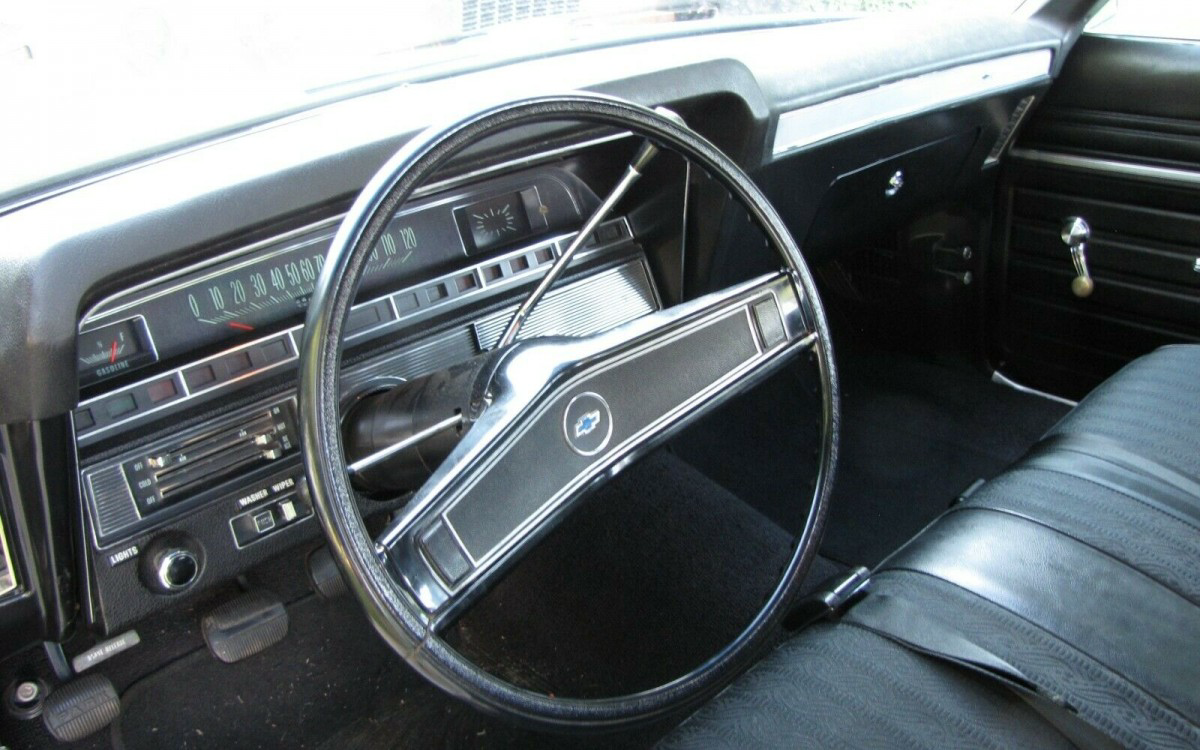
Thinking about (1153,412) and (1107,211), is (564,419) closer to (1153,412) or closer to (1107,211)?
(1153,412)

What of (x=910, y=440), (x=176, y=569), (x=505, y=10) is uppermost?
(x=505, y=10)

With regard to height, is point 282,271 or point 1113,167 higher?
point 282,271

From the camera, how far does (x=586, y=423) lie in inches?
42.6

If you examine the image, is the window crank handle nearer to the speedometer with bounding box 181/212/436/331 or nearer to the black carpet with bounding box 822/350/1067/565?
the black carpet with bounding box 822/350/1067/565

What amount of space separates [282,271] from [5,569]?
48 centimetres

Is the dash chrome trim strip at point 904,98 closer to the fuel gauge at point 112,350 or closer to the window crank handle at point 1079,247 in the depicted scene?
the window crank handle at point 1079,247

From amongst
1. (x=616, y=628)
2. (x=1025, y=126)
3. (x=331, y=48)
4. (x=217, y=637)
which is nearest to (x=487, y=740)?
(x=616, y=628)

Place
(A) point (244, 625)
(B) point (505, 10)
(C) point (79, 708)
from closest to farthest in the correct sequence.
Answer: (C) point (79, 708), (A) point (244, 625), (B) point (505, 10)

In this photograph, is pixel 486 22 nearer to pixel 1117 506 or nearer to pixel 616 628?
pixel 616 628

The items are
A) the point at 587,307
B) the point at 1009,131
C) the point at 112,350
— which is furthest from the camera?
the point at 1009,131

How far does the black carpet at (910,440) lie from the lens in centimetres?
222

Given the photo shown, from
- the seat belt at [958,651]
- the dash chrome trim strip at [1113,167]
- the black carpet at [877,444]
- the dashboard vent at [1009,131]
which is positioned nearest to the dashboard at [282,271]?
the dashboard vent at [1009,131]

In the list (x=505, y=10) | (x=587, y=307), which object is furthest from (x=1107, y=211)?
(x=505, y=10)

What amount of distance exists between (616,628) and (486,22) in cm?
115
